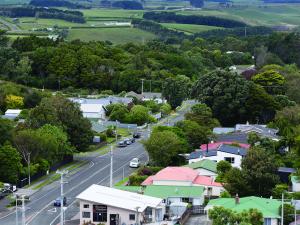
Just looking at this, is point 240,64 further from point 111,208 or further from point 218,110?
point 111,208

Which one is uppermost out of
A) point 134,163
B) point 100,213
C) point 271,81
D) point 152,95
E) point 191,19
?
point 100,213

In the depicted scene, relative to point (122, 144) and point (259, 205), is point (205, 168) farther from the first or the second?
point (122, 144)

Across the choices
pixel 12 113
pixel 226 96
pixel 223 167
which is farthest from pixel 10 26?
pixel 223 167

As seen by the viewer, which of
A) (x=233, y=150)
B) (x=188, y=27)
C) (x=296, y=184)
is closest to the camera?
(x=296, y=184)

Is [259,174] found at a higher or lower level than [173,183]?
higher

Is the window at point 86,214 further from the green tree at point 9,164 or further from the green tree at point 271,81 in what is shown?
the green tree at point 271,81

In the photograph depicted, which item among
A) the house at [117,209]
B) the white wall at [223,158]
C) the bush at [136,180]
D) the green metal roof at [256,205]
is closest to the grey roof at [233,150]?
the white wall at [223,158]
